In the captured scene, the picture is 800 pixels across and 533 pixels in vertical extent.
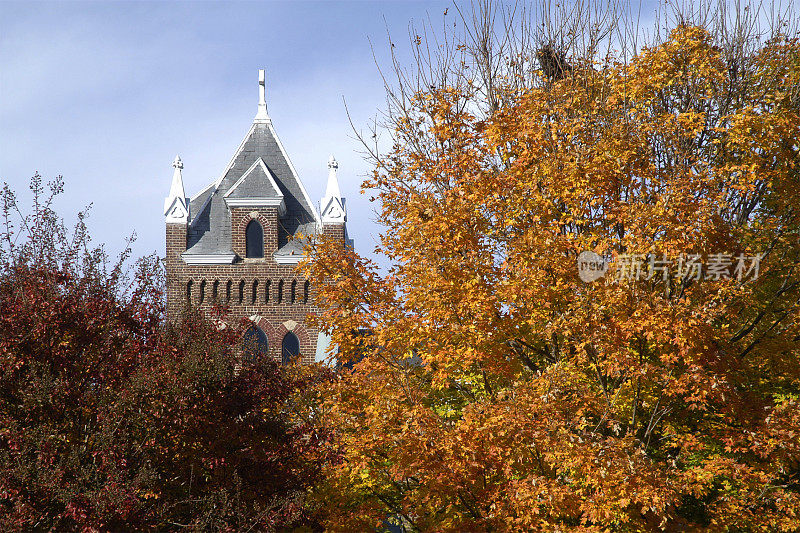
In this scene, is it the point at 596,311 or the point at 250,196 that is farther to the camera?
the point at 250,196

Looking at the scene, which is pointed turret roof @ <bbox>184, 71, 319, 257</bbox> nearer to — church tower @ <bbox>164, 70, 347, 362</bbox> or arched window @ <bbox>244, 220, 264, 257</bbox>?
church tower @ <bbox>164, 70, 347, 362</bbox>

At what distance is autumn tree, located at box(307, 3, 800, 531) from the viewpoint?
11312 mm

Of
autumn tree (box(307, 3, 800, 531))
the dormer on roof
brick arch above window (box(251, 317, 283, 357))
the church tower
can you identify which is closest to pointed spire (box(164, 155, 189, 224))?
the church tower

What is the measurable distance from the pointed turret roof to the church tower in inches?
1.6

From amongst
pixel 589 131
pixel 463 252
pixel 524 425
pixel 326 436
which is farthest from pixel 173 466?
pixel 589 131

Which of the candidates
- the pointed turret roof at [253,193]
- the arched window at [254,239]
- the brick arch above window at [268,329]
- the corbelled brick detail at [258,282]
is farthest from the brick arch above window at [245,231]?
the brick arch above window at [268,329]

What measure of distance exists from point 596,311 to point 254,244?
20.7 metres

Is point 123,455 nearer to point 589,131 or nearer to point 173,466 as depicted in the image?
point 173,466

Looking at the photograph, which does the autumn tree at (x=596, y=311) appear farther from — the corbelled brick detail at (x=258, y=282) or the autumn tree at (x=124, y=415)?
the corbelled brick detail at (x=258, y=282)

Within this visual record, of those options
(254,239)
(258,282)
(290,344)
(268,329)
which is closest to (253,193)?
(254,239)

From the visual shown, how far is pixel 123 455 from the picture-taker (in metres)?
9.20

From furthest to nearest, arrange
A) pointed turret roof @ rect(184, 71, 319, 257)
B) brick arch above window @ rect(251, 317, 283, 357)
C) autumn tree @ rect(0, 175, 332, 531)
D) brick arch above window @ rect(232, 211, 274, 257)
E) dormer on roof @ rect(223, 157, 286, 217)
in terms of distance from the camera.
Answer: pointed turret roof @ rect(184, 71, 319, 257) → dormer on roof @ rect(223, 157, 286, 217) → brick arch above window @ rect(232, 211, 274, 257) → brick arch above window @ rect(251, 317, 283, 357) → autumn tree @ rect(0, 175, 332, 531)

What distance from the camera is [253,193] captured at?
30.0m

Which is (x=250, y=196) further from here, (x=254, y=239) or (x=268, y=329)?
(x=268, y=329)
